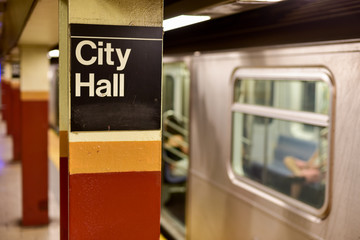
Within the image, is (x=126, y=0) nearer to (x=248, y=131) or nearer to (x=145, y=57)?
(x=145, y=57)

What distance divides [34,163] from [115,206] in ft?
13.2

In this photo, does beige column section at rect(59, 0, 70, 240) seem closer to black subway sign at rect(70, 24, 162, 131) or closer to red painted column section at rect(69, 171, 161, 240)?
black subway sign at rect(70, 24, 162, 131)

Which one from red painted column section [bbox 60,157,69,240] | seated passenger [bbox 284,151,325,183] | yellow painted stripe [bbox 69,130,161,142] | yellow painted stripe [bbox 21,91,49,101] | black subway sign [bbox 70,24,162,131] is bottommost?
seated passenger [bbox 284,151,325,183]

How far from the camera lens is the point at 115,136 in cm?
238

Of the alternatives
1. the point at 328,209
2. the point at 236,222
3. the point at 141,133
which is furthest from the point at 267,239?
the point at 141,133

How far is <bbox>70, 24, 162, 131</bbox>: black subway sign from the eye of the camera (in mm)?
2271

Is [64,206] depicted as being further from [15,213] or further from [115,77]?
[15,213]

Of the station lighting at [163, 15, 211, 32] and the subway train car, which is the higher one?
the station lighting at [163, 15, 211, 32]

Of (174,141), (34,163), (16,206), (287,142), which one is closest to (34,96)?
(34,163)

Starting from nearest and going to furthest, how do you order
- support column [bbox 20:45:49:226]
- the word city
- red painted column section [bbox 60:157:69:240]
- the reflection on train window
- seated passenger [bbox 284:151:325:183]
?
the word city < red painted column section [bbox 60:157:69:240] < support column [bbox 20:45:49:226] < seated passenger [bbox 284:151:325:183] < the reflection on train window

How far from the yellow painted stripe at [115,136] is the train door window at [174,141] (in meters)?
4.51

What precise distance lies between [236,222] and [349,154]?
1.58 metres

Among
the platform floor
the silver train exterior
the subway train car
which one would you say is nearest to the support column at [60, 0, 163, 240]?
the subway train car

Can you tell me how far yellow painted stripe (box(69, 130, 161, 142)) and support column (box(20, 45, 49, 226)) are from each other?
155 inches
